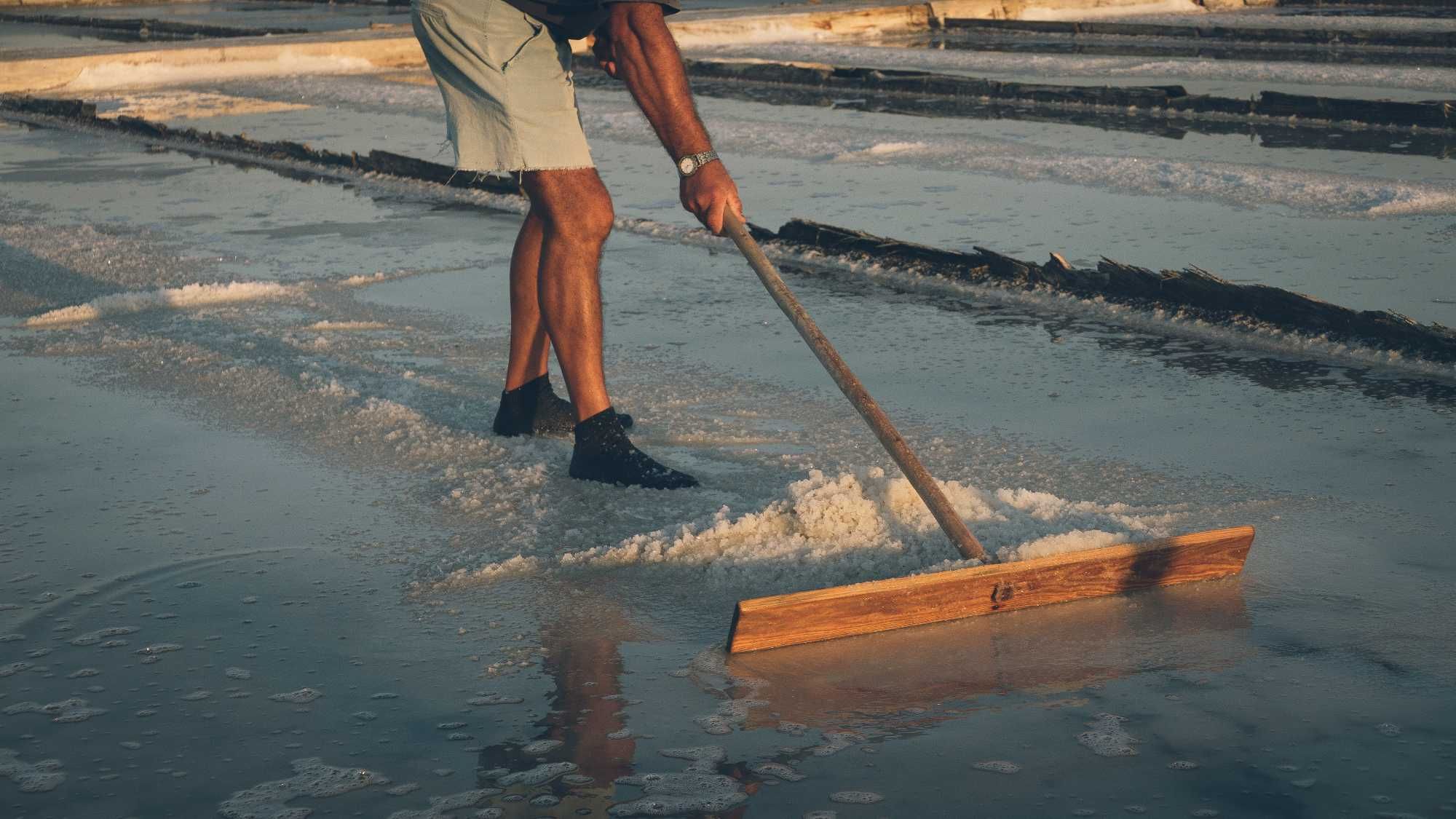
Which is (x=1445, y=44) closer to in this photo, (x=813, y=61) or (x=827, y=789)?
(x=813, y=61)

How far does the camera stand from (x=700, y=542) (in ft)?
9.05

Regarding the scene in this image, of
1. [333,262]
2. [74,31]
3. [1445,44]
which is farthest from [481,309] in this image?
[74,31]

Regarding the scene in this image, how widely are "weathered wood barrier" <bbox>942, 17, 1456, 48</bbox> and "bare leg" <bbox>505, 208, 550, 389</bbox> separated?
42.6 feet

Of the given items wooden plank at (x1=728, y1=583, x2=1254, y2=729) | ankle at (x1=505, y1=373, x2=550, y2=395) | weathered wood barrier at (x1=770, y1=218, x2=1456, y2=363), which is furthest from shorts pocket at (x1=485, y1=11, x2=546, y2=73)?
weathered wood barrier at (x1=770, y1=218, x2=1456, y2=363)

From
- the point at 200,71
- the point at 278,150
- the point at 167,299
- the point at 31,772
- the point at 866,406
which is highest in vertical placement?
the point at 200,71

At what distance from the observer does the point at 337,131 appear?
10.5 metres

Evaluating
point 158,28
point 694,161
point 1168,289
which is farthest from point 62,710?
point 158,28

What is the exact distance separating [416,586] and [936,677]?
2.98ft

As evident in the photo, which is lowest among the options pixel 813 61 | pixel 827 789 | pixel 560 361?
pixel 827 789

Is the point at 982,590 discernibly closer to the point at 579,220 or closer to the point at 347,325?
the point at 579,220

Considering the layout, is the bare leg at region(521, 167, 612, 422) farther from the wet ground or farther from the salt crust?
the salt crust

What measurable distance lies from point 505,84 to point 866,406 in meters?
1.08

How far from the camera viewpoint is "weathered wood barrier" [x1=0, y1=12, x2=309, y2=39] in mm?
19531

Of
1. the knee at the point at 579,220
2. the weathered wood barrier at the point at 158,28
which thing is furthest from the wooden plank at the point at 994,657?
the weathered wood barrier at the point at 158,28
